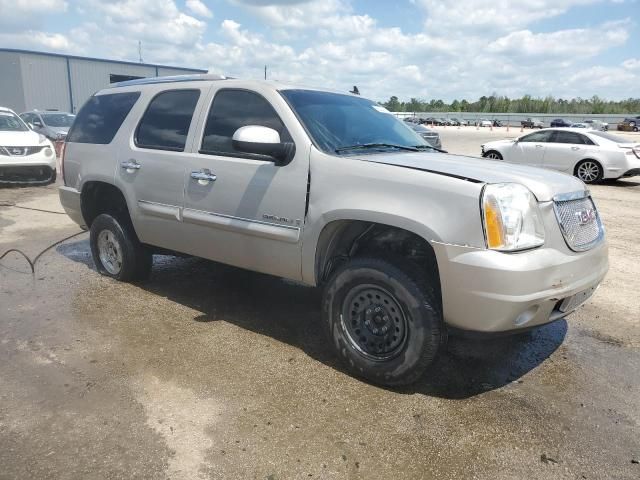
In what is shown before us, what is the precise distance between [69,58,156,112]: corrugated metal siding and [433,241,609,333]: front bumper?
129 ft

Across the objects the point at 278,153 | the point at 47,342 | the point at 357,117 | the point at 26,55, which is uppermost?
the point at 26,55

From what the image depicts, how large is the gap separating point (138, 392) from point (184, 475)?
891mm

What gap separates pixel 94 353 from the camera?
12.1ft

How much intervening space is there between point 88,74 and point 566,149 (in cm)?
3623

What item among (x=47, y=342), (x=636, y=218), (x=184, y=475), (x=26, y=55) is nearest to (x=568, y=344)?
(x=184, y=475)

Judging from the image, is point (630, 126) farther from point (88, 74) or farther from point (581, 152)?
point (88, 74)

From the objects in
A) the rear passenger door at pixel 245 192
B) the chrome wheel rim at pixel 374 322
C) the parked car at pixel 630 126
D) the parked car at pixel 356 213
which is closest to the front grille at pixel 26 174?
the parked car at pixel 356 213

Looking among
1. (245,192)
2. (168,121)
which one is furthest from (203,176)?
(168,121)

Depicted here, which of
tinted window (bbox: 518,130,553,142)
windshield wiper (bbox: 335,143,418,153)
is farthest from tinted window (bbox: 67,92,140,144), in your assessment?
tinted window (bbox: 518,130,553,142)

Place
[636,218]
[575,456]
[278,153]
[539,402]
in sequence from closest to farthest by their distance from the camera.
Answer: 1. [575,456]
2. [539,402]
3. [278,153]
4. [636,218]

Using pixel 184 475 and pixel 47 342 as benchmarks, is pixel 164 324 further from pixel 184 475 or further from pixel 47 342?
pixel 184 475

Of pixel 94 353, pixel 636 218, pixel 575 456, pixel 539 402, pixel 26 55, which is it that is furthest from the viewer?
pixel 26 55

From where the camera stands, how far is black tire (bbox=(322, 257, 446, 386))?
9.93ft

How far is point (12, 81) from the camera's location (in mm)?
35594
